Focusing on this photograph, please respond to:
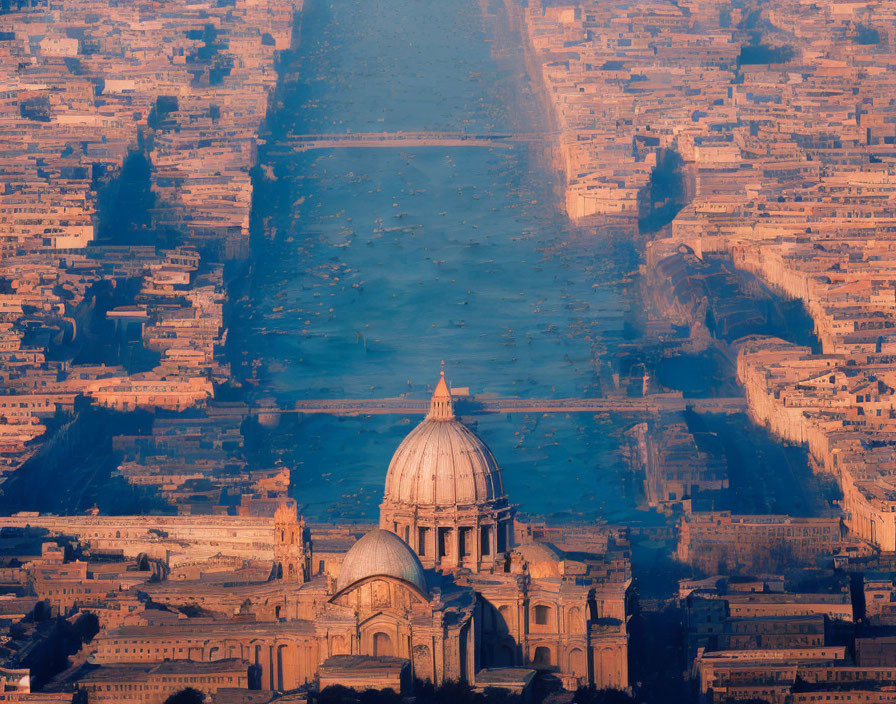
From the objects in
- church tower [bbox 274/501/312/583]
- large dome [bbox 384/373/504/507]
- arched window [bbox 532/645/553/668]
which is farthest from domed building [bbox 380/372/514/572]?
arched window [bbox 532/645/553/668]

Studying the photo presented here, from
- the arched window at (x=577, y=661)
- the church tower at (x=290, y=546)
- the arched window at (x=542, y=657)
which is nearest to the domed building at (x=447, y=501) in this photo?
the church tower at (x=290, y=546)

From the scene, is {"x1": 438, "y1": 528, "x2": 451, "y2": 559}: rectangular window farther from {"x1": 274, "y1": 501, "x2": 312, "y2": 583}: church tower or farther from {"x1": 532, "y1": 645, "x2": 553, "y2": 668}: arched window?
{"x1": 532, "y1": 645, "x2": 553, "y2": 668}: arched window

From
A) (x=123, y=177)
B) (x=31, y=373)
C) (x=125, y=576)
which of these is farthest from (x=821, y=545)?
(x=123, y=177)

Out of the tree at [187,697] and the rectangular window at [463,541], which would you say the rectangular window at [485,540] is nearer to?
the rectangular window at [463,541]

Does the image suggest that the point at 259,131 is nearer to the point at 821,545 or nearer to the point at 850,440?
the point at 850,440

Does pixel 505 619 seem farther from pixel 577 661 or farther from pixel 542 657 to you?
pixel 577 661
